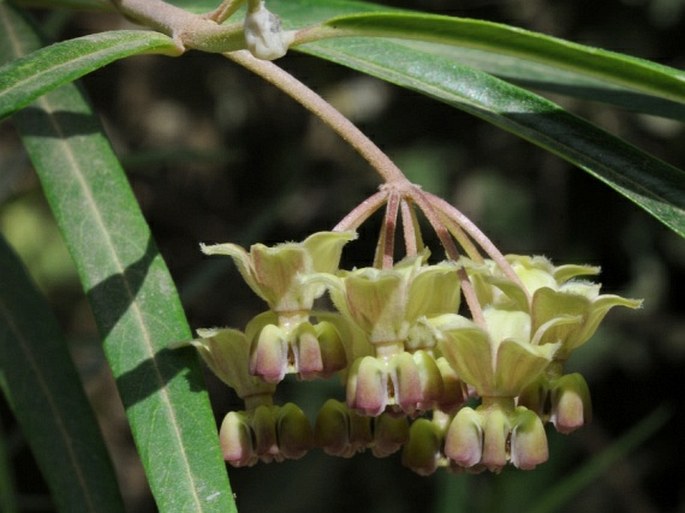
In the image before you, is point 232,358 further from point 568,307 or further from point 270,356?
point 568,307

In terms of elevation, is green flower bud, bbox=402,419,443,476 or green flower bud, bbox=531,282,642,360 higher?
green flower bud, bbox=531,282,642,360

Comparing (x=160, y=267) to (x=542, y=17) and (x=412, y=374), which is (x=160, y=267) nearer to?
(x=412, y=374)

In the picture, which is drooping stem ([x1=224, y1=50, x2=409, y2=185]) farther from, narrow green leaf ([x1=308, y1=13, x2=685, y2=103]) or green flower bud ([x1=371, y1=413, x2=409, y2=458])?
green flower bud ([x1=371, y1=413, x2=409, y2=458])

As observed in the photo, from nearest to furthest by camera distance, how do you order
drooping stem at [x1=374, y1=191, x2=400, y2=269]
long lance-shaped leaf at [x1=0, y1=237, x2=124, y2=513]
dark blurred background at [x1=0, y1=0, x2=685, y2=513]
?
drooping stem at [x1=374, y1=191, x2=400, y2=269]
long lance-shaped leaf at [x1=0, y1=237, x2=124, y2=513]
dark blurred background at [x1=0, y1=0, x2=685, y2=513]

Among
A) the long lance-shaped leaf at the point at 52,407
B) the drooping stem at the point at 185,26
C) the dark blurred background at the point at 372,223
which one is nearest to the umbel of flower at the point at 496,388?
the drooping stem at the point at 185,26

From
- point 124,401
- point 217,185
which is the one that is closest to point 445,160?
point 217,185

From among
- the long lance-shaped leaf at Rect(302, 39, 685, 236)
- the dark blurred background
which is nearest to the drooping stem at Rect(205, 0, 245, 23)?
the long lance-shaped leaf at Rect(302, 39, 685, 236)

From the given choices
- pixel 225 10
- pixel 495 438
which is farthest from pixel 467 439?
pixel 225 10

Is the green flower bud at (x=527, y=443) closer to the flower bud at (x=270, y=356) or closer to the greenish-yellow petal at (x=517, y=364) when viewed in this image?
the greenish-yellow petal at (x=517, y=364)
